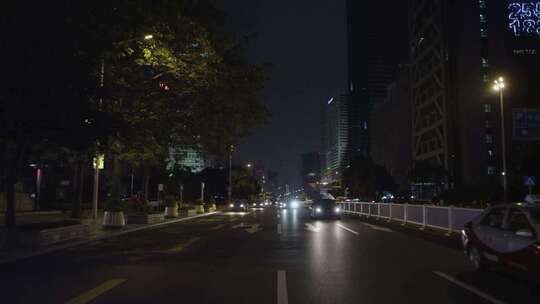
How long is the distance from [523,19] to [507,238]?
108 metres

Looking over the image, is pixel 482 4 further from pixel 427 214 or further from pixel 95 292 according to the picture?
pixel 95 292

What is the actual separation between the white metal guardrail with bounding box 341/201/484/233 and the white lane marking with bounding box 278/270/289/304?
895 cm

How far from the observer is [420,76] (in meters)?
127

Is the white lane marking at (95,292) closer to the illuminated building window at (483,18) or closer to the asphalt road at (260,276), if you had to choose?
the asphalt road at (260,276)

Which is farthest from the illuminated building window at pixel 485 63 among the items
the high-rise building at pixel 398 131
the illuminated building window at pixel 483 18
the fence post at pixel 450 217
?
the fence post at pixel 450 217

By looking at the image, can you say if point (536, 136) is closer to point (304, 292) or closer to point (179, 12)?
point (179, 12)

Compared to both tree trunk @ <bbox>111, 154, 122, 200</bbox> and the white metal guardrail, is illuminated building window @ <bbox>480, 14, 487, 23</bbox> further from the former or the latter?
tree trunk @ <bbox>111, 154, 122, 200</bbox>

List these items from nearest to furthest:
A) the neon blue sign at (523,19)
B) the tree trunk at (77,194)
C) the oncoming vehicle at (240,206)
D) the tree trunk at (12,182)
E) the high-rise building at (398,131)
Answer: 1. the tree trunk at (12,182)
2. the tree trunk at (77,194)
3. the oncoming vehicle at (240,206)
4. the neon blue sign at (523,19)
5. the high-rise building at (398,131)

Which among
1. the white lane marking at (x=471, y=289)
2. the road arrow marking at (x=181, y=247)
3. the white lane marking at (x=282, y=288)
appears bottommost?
the road arrow marking at (x=181, y=247)

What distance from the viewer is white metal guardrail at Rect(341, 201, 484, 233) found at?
1968 centimetres

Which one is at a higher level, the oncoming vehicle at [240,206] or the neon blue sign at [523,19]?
the neon blue sign at [523,19]

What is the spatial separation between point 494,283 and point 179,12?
1460cm

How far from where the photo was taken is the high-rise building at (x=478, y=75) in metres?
101

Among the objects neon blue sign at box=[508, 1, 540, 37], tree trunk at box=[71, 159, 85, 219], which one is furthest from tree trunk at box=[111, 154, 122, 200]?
neon blue sign at box=[508, 1, 540, 37]
